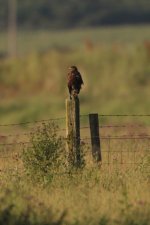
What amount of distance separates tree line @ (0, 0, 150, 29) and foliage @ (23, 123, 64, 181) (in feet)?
325

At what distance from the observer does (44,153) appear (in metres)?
14.4

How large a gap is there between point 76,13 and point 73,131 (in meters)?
110

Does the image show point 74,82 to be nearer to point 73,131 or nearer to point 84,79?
point 73,131

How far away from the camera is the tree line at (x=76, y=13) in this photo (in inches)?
4648

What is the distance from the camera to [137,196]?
41.7 ft

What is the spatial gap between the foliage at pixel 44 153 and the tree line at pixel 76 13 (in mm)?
99006

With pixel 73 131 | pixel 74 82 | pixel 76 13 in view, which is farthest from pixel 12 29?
pixel 73 131

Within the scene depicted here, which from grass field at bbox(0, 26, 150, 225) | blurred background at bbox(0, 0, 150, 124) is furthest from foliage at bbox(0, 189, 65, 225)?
blurred background at bbox(0, 0, 150, 124)

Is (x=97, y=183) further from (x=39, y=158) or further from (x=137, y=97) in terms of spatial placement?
(x=137, y=97)

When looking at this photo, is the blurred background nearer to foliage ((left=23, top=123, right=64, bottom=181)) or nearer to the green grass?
the green grass

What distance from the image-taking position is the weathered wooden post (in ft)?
47.3

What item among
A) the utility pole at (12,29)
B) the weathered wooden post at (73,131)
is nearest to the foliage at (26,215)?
the weathered wooden post at (73,131)

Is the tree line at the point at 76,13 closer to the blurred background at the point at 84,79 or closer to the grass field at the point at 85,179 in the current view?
the blurred background at the point at 84,79

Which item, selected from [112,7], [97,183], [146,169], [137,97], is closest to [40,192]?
[97,183]
